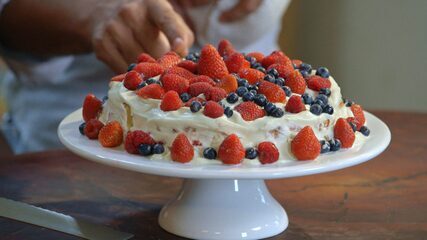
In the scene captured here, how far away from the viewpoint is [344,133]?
1081 mm

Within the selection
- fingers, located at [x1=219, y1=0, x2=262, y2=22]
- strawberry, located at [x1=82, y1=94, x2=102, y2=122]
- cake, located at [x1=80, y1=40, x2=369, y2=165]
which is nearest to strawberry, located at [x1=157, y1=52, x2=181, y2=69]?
cake, located at [x1=80, y1=40, x2=369, y2=165]

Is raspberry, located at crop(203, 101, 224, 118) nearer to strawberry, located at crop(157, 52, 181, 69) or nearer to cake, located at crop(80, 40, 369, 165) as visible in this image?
cake, located at crop(80, 40, 369, 165)

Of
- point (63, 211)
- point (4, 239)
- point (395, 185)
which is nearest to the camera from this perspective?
point (4, 239)

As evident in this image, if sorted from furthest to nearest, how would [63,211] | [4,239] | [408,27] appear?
[408,27] < [63,211] < [4,239]

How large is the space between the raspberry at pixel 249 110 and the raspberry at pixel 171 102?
8cm

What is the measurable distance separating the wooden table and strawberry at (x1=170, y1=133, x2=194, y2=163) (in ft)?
0.45

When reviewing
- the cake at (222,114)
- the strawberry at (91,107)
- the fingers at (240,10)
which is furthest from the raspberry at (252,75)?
the fingers at (240,10)

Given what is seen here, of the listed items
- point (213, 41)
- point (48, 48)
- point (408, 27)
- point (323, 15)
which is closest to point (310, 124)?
point (213, 41)

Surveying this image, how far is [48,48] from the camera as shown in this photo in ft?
5.67

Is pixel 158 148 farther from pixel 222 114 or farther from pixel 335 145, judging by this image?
pixel 335 145

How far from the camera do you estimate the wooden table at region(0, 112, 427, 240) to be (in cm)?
109

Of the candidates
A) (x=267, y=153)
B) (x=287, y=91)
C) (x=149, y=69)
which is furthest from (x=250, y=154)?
(x=149, y=69)

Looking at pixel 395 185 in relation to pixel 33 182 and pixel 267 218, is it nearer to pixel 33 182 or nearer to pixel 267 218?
pixel 267 218

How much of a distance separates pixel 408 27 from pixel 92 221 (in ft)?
4.93
